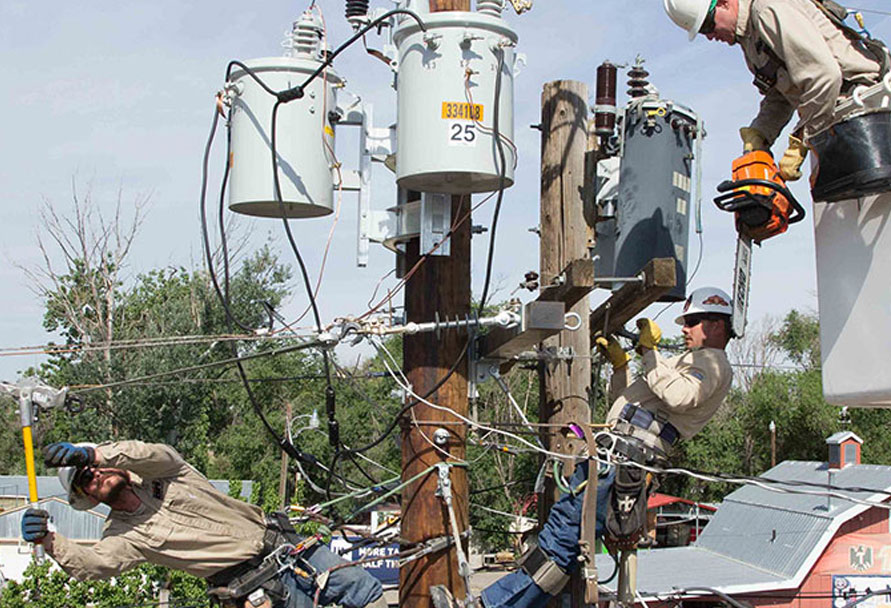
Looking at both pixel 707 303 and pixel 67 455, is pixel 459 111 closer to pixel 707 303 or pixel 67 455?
pixel 707 303

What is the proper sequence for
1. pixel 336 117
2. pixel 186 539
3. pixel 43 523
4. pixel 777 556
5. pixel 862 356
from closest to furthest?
pixel 862 356 → pixel 43 523 → pixel 186 539 → pixel 336 117 → pixel 777 556

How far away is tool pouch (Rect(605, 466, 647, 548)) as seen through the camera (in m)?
6.18

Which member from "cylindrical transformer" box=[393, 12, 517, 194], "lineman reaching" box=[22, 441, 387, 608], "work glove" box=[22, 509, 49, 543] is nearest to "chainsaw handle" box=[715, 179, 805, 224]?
"cylindrical transformer" box=[393, 12, 517, 194]

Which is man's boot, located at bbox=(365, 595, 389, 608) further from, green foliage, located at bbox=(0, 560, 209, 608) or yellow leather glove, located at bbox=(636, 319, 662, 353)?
green foliage, located at bbox=(0, 560, 209, 608)

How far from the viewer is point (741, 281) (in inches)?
200

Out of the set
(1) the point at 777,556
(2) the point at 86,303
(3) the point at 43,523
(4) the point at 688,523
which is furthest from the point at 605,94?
(4) the point at 688,523

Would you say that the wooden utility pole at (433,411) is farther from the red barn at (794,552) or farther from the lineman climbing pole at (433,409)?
the red barn at (794,552)

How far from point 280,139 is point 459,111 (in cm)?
119

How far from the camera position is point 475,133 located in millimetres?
5754

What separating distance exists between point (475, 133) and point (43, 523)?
3.15 m

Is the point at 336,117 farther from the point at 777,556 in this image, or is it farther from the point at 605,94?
the point at 777,556

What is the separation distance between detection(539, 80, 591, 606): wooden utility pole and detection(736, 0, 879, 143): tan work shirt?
6.72 feet

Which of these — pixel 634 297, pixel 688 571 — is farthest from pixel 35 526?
pixel 688 571

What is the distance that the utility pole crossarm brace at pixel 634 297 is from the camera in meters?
5.91
